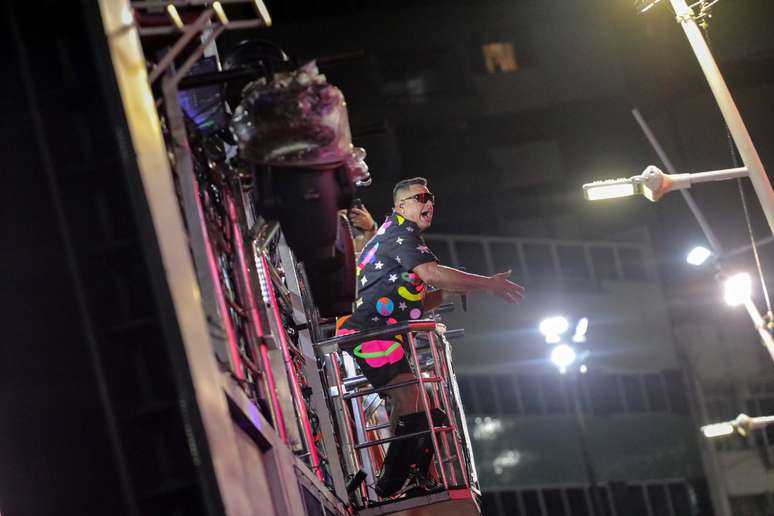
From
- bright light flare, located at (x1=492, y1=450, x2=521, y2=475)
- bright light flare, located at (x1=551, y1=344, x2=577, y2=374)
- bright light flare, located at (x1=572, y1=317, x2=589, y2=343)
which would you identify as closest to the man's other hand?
bright light flare, located at (x1=572, y1=317, x2=589, y2=343)

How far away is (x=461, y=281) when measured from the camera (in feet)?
28.0

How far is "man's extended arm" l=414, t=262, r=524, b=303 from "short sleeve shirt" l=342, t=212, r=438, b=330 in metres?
0.09

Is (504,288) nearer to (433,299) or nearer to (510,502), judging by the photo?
(433,299)

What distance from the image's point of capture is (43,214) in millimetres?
4305

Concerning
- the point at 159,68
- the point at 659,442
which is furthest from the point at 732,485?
the point at 159,68

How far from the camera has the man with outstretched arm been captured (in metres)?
8.24

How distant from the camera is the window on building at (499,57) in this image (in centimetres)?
3772

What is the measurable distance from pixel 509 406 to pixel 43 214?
27000mm

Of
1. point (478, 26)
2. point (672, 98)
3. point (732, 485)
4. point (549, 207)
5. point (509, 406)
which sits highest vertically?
point (478, 26)

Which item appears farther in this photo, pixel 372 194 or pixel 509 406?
pixel 372 194

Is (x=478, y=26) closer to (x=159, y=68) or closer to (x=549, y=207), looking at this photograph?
(x=549, y=207)

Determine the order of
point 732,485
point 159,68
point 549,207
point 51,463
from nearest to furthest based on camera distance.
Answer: point 51,463 < point 159,68 < point 732,485 < point 549,207

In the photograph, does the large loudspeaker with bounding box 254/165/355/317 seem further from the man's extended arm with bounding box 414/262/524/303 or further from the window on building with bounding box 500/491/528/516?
the window on building with bounding box 500/491/528/516

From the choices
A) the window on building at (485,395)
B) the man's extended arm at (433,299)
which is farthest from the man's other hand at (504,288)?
the window on building at (485,395)
